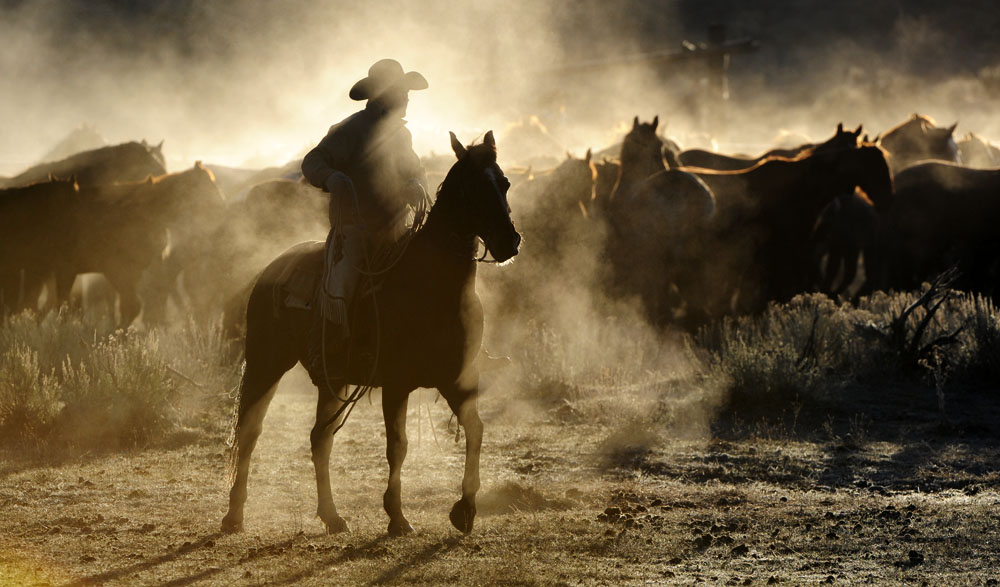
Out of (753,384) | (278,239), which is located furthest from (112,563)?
(278,239)

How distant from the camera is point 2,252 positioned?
45.0 feet

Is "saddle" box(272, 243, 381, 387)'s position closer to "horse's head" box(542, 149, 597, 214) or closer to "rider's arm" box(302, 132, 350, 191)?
"rider's arm" box(302, 132, 350, 191)

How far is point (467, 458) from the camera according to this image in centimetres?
644

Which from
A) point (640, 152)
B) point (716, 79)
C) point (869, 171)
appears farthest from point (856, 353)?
point (716, 79)

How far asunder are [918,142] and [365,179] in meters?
20.7

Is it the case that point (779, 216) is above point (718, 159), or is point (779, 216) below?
below

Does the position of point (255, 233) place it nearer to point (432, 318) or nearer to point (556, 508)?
point (556, 508)

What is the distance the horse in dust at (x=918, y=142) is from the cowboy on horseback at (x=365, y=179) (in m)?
19.8

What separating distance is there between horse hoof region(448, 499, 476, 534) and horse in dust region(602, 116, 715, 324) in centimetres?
907

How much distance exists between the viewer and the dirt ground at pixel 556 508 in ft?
19.2

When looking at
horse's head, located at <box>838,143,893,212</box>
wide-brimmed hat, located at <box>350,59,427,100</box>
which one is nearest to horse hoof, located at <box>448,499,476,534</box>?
wide-brimmed hat, located at <box>350,59,427,100</box>

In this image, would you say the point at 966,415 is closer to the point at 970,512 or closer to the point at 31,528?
the point at 970,512

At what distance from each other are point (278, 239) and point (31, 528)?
25.3 ft

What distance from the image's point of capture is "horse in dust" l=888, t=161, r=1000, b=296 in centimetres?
1822
